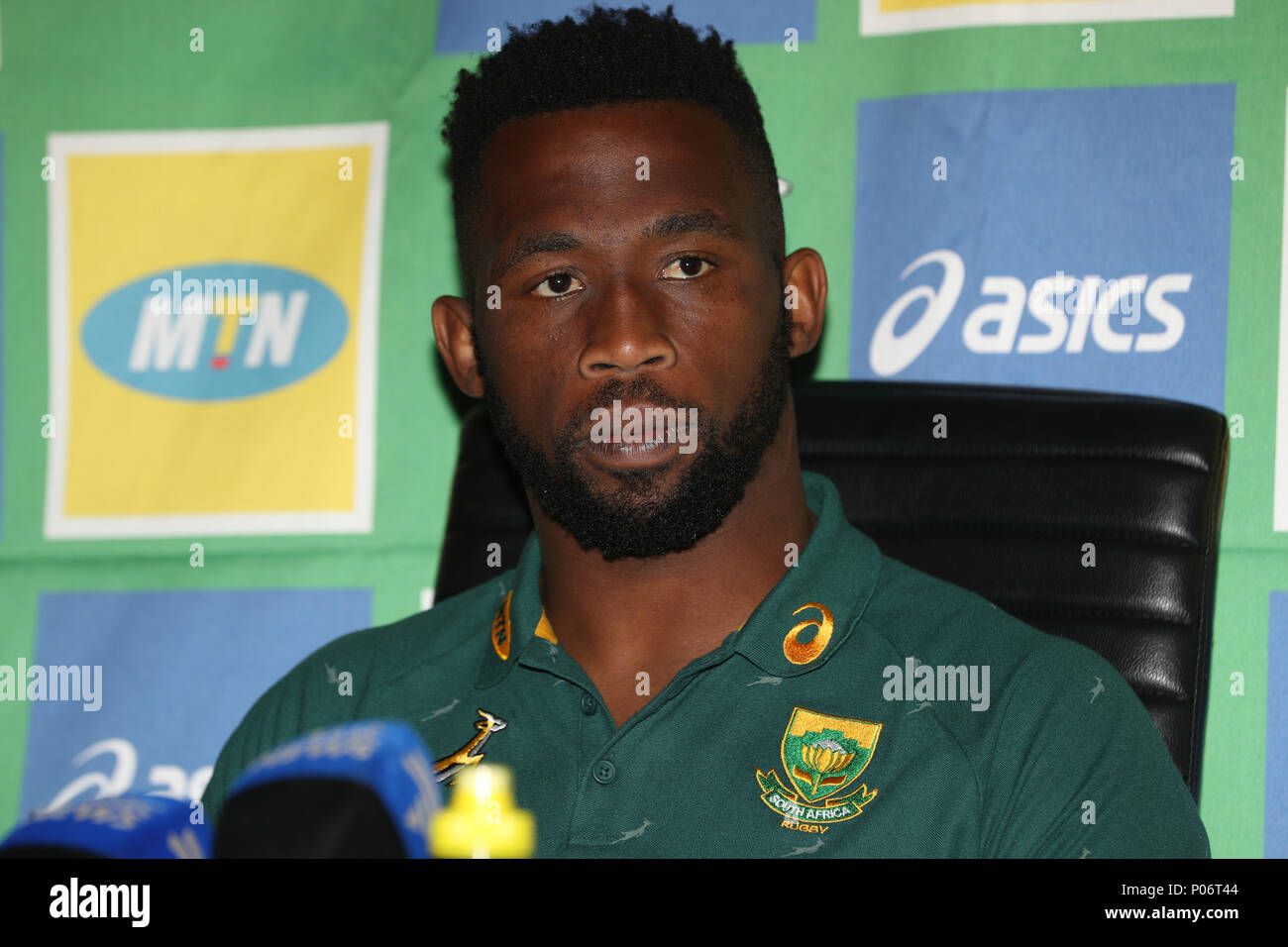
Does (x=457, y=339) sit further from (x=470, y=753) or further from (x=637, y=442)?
(x=470, y=753)

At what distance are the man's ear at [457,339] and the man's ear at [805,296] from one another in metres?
0.33

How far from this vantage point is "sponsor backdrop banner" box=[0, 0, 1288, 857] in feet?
5.55

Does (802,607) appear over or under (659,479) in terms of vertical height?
under

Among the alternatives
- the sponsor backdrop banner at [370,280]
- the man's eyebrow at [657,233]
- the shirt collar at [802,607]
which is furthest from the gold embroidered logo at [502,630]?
the sponsor backdrop banner at [370,280]

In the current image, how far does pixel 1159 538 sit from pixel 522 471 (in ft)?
1.99

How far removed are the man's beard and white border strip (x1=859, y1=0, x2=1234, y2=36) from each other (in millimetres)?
771

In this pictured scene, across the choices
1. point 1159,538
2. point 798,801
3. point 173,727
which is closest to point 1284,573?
point 1159,538

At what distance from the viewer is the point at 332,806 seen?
56 cm

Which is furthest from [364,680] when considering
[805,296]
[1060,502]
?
[1060,502]

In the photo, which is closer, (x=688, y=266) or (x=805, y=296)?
(x=688, y=266)

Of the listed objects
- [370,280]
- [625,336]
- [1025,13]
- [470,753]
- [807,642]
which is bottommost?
[470,753]

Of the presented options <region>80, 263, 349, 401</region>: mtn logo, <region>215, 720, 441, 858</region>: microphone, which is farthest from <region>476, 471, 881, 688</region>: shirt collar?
<region>80, 263, 349, 401</region>: mtn logo

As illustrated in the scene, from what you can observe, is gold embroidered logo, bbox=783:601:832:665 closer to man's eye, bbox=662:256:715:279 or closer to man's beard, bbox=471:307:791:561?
man's beard, bbox=471:307:791:561

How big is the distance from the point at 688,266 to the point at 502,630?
390 mm
